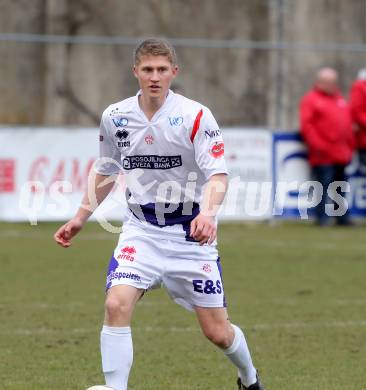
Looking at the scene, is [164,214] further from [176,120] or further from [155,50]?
[155,50]

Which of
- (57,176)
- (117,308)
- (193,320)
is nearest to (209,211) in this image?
(117,308)

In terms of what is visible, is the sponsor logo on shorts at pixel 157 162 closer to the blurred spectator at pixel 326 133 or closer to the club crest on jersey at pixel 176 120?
the club crest on jersey at pixel 176 120

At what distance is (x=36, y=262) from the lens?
1152cm

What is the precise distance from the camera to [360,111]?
1570 cm

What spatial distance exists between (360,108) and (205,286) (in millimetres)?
10470

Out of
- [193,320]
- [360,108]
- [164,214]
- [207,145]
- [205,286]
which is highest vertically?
[207,145]

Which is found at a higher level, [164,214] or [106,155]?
[106,155]

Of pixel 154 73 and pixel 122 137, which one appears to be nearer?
pixel 154 73

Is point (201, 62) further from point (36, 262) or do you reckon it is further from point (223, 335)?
point (223, 335)

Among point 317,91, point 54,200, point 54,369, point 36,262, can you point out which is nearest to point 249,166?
point 317,91

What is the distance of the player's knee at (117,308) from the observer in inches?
211

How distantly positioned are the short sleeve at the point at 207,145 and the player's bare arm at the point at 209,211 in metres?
0.05

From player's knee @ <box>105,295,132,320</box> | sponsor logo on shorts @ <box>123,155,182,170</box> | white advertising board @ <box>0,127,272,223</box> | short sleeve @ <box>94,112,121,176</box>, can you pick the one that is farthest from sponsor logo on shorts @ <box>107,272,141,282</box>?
white advertising board @ <box>0,127,272,223</box>

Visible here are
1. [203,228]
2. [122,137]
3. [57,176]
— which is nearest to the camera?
[203,228]
